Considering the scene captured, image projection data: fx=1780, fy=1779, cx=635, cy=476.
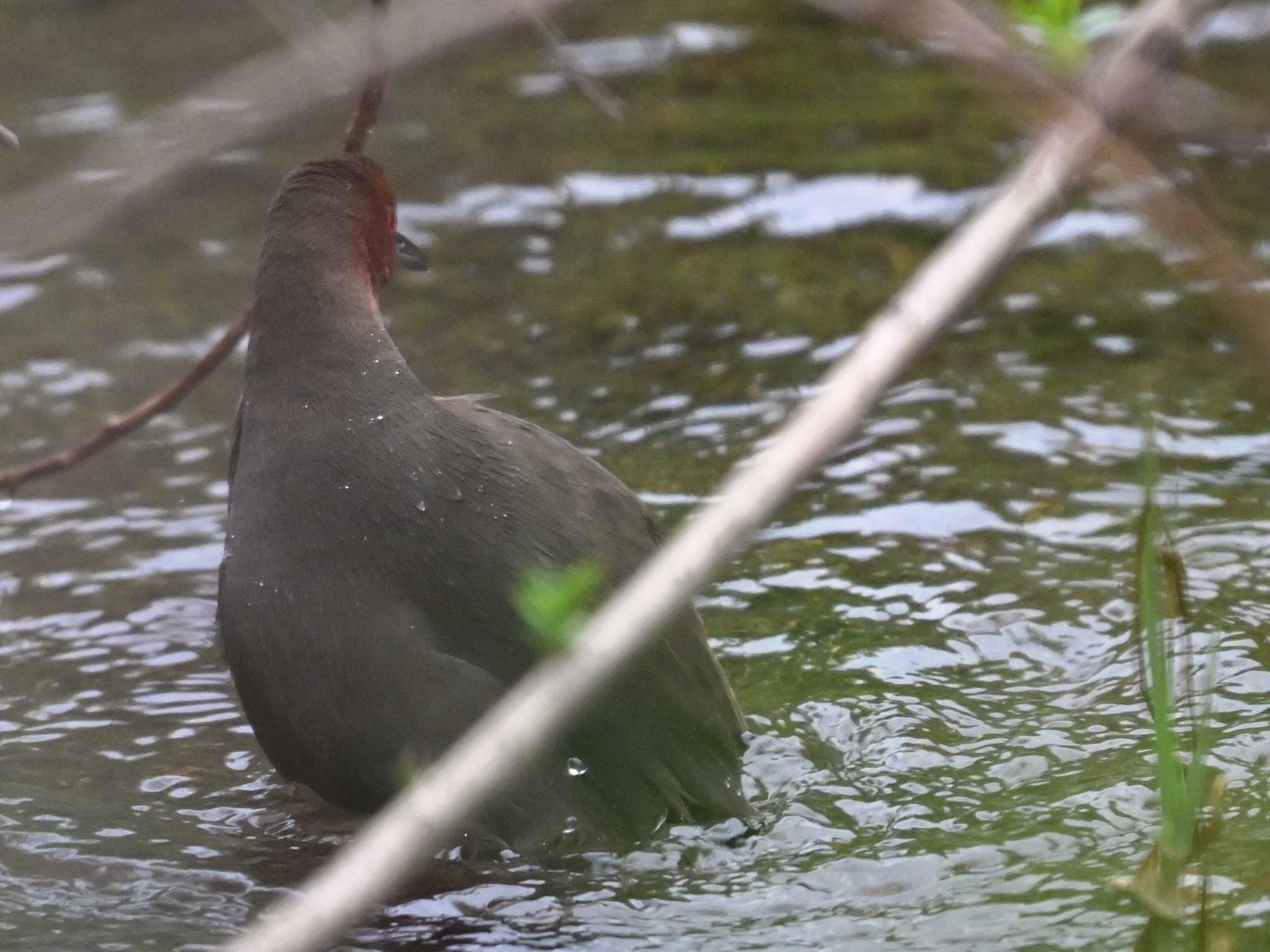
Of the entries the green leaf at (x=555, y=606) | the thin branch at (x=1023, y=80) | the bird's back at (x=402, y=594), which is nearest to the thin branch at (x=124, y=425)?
the bird's back at (x=402, y=594)

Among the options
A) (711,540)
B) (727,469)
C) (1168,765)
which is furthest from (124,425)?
(711,540)

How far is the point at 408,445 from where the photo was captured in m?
3.48

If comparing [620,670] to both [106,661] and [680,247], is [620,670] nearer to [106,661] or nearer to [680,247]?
[106,661]

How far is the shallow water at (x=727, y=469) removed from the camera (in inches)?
137

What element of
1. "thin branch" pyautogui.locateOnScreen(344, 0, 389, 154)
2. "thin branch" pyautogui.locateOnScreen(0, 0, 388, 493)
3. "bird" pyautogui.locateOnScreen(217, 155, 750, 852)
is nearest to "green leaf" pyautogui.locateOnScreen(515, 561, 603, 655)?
"bird" pyautogui.locateOnScreen(217, 155, 750, 852)

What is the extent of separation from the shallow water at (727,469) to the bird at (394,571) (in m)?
0.17

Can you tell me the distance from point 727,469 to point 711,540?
4.39 meters

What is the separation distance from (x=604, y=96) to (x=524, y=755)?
2.19 metres

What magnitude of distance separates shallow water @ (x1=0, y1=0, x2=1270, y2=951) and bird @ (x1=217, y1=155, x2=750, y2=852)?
0.55ft

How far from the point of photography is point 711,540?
116 cm

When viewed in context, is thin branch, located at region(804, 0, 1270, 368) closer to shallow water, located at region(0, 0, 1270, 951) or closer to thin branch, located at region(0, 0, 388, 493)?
shallow water, located at region(0, 0, 1270, 951)

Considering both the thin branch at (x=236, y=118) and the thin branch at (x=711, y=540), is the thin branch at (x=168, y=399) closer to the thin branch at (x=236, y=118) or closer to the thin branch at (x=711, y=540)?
the thin branch at (x=236, y=118)

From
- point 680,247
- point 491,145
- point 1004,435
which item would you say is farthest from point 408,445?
point 491,145

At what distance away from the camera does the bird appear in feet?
11.1
